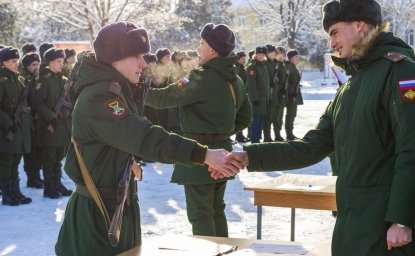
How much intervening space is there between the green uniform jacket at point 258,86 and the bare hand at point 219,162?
439 inches

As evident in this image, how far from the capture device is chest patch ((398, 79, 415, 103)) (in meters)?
3.00

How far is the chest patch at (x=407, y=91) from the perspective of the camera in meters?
3.00

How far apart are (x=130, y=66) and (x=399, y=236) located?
1673mm

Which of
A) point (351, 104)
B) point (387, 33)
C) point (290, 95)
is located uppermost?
point (387, 33)

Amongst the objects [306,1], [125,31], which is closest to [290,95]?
[125,31]

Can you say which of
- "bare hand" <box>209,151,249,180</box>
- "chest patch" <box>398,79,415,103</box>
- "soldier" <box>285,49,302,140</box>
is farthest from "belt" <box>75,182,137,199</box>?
"soldier" <box>285,49,302,140</box>

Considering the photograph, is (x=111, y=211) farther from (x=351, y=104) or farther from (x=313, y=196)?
(x=313, y=196)

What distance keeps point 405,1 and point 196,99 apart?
48059 mm

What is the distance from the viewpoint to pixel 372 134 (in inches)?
122

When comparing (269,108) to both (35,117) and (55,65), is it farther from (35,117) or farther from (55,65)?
(55,65)

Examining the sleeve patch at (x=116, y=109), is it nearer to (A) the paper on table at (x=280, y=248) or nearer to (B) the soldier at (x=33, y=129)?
(A) the paper on table at (x=280, y=248)

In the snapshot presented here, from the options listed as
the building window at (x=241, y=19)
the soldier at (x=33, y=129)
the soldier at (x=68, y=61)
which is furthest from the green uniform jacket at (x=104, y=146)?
the building window at (x=241, y=19)

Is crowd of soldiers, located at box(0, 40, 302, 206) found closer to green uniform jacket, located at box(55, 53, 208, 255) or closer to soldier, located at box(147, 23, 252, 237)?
soldier, located at box(147, 23, 252, 237)

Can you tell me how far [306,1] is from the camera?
45.9 metres
